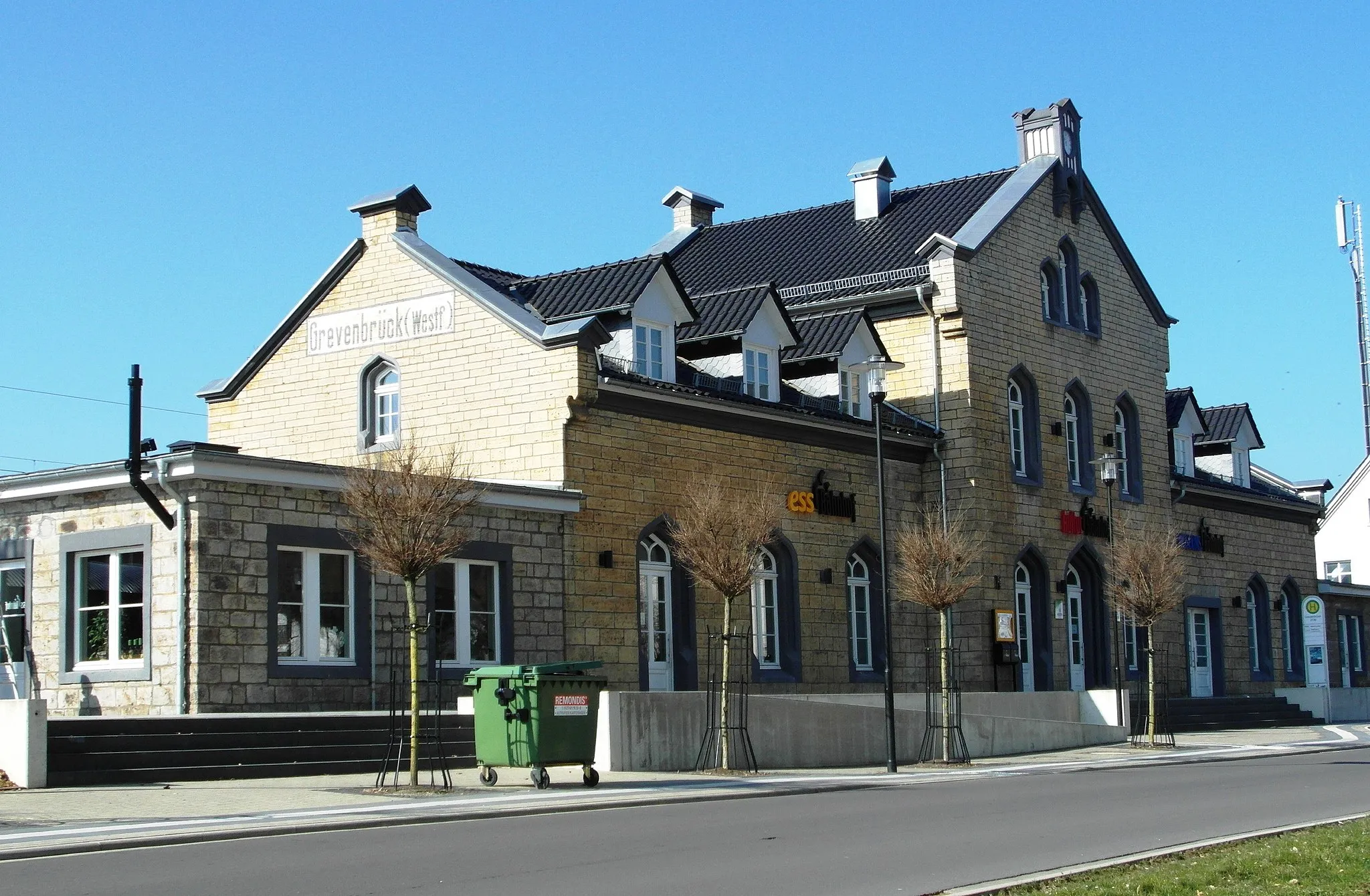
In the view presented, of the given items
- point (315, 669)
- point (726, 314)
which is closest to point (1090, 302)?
point (726, 314)

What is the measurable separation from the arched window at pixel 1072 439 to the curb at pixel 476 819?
16.7 m

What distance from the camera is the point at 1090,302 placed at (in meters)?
40.1

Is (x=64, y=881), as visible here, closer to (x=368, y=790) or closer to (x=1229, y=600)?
(x=368, y=790)

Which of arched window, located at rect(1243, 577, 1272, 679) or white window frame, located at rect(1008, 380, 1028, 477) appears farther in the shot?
arched window, located at rect(1243, 577, 1272, 679)

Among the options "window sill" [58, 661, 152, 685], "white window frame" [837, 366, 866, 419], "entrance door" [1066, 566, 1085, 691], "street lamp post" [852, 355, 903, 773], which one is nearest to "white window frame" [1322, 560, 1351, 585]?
"entrance door" [1066, 566, 1085, 691]

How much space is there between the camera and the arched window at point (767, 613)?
30109 millimetres

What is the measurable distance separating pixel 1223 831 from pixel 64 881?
8.70 metres

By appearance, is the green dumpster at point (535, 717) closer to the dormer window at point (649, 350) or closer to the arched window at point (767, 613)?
the arched window at point (767, 613)

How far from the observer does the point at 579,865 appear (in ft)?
37.7

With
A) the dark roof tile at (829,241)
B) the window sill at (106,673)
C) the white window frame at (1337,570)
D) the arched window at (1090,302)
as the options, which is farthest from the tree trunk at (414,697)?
the white window frame at (1337,570)

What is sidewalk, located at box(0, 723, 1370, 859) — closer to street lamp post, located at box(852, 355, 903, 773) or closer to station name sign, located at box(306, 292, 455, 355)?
street lamp post, located at box(852, 355, 903, 773)

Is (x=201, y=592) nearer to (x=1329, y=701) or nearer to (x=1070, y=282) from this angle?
(x=1070, y=282)

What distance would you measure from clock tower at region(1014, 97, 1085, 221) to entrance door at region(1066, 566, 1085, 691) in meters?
8.24

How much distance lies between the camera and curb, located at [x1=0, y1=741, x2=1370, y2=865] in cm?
1201
